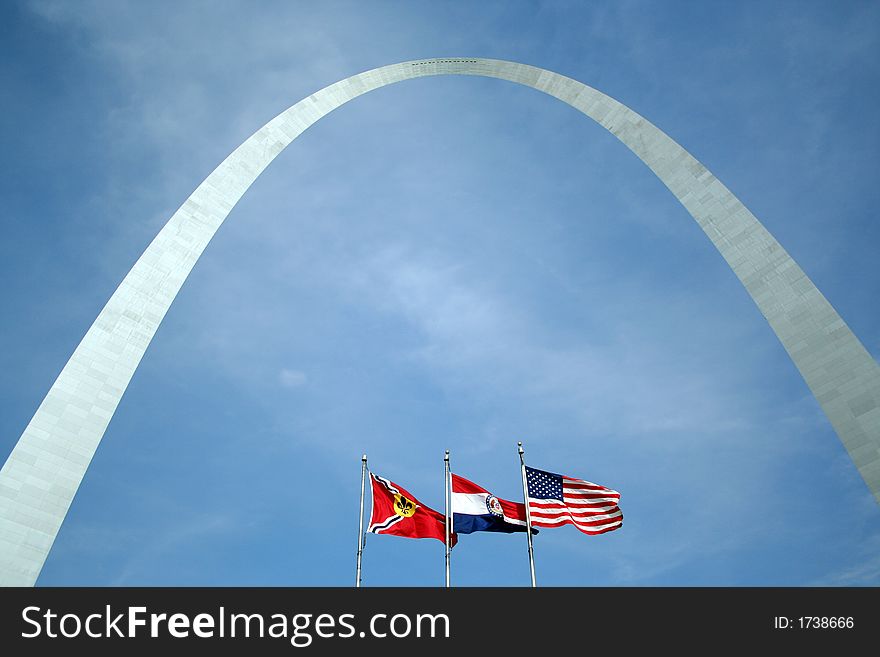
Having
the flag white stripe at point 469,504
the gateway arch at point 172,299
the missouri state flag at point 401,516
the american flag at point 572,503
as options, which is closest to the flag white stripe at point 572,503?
the american flag at point 572,503

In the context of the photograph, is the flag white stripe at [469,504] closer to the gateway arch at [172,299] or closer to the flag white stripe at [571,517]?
the flag white stripe at [571,517]

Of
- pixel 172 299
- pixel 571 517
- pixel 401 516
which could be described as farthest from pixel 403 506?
pixel 172 299

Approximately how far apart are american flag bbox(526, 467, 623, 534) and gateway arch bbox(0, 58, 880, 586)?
7.33m

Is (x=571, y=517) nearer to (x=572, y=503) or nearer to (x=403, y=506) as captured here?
(x=572, y=503)

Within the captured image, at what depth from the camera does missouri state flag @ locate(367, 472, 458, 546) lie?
2059cm

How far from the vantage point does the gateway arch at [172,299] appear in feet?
58.6

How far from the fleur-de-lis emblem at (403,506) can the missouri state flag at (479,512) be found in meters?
1.36

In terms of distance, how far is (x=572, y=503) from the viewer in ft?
73.0

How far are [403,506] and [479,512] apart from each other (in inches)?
99.2

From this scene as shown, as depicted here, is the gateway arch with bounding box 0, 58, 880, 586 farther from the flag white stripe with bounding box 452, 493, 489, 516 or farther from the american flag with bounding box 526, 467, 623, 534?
the flag white stripe with bounding box 452, 493, 489, 516
